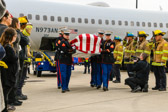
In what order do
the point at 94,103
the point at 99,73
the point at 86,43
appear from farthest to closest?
the point at 99,73 → the point at 86,43 → the point at 94,103

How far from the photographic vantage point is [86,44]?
359 inches

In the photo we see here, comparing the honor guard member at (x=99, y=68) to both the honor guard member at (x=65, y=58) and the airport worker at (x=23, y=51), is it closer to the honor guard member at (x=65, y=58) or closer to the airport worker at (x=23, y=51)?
the honor guard member at (x=65, y=58)

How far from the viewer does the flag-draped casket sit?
9.09 metres

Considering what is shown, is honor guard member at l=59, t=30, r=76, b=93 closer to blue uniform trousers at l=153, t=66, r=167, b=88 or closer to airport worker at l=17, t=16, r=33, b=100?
airport worker at l=17, t=16, r=33, b=100

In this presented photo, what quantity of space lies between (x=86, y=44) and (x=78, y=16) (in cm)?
994

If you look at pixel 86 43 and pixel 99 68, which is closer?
pixel 86 43

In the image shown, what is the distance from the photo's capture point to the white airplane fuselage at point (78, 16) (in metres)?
17.4

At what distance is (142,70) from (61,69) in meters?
2.40

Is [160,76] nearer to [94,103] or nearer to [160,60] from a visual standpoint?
[160,60]

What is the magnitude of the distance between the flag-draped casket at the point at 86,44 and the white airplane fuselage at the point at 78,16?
8.66 metres

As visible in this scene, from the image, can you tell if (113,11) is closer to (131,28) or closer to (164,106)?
(131,28)

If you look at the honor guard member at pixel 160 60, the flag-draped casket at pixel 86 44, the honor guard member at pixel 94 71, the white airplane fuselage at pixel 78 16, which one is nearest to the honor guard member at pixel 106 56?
the flag-draped casket at pixel 86 44

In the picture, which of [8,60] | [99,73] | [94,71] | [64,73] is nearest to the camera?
[8,60]

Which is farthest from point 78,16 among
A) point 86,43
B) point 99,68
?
point 86,43
